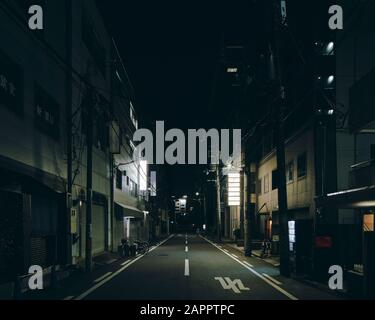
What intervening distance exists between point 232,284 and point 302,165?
15.5 m

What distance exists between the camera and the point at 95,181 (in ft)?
97.9

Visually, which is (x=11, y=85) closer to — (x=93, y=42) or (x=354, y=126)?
(x=354, y=126)

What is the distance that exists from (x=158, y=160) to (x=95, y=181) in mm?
47187

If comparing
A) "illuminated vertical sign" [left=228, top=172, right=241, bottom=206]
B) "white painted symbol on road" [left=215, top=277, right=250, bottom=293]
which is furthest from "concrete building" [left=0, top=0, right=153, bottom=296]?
"illuminated vertical sign" [left=228, top=172, right=241, bottom=206]

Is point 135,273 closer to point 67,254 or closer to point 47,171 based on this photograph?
point 67,254

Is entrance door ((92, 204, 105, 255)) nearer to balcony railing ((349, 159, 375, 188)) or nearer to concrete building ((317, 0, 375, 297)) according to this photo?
concrete building ((317, 0, 375, 297))

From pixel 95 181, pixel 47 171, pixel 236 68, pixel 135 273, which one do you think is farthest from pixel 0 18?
pixel 236 68

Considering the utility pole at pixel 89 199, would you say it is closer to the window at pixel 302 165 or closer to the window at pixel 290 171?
the window at pixel 302 165

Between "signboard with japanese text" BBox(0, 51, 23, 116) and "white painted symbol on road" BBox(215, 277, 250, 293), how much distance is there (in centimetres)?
931

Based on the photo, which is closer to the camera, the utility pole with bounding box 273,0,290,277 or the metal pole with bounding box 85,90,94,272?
the utility pole with bounding box 273,0,290,277

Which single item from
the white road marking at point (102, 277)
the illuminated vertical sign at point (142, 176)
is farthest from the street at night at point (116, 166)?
the illuminated vertical sign at point (142, 176)

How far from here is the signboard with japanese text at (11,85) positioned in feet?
48.7

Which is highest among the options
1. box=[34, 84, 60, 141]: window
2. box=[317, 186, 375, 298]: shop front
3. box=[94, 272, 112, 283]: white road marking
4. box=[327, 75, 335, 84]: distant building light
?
box=[327, 75, 335, 84]: distant building light

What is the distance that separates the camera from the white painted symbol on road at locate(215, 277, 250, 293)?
1474 centimetres
